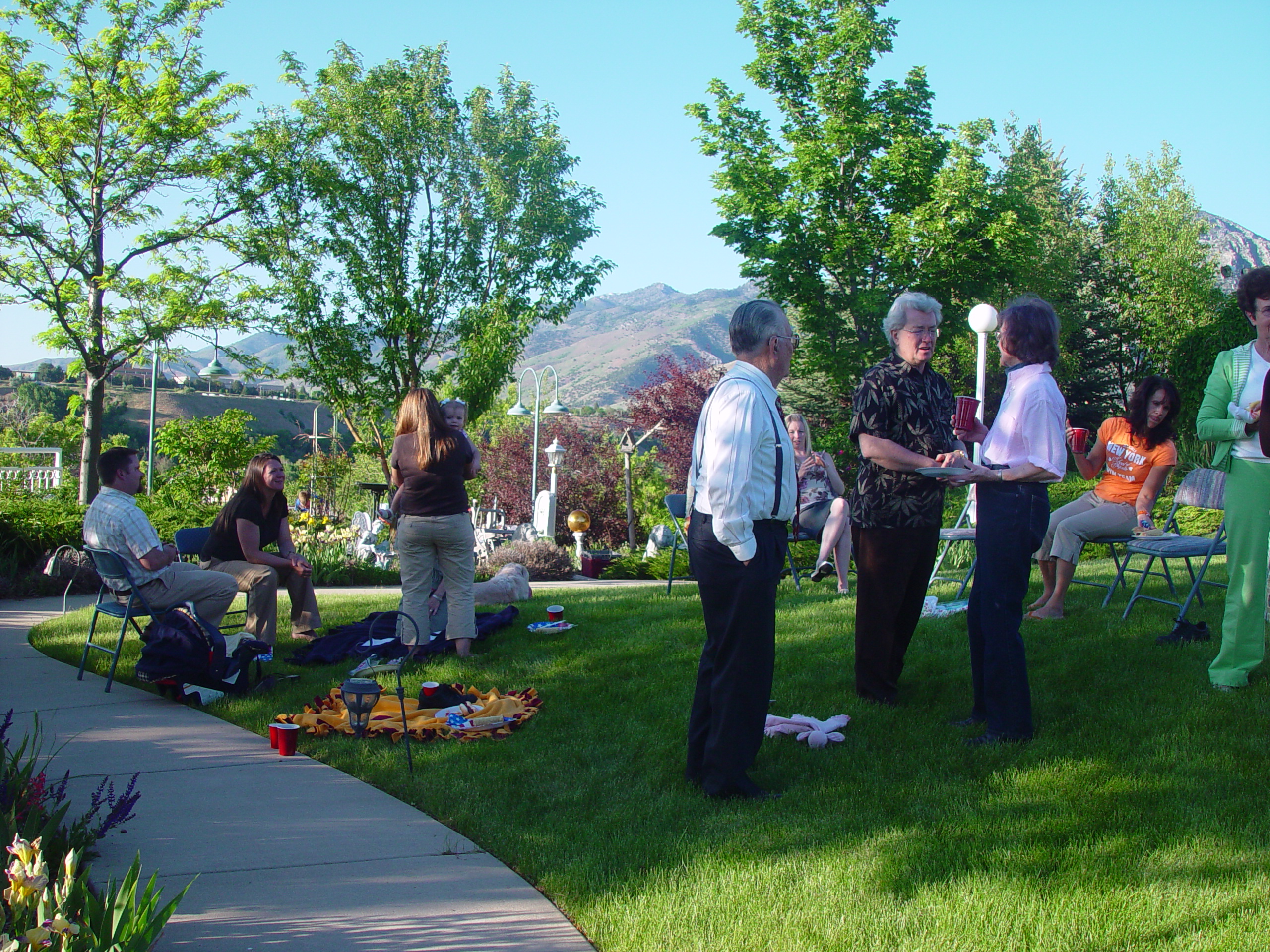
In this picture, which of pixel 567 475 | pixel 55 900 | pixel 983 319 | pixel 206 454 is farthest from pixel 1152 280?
pixel 55 900

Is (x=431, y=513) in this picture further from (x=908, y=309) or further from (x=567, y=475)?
(x=567, y=475)

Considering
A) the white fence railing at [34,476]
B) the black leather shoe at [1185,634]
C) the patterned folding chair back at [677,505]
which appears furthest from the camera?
the white fence railing at [34,476]

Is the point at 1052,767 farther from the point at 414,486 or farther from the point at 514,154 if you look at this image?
the point at 514,154

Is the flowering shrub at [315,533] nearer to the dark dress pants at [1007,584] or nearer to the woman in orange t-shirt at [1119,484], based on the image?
the woman in orange t-shirt at [1119,484]

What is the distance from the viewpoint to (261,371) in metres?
16.2

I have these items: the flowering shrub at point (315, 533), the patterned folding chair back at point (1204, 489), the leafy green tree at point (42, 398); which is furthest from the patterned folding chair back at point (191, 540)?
the leafy green tree at point (42, 398)

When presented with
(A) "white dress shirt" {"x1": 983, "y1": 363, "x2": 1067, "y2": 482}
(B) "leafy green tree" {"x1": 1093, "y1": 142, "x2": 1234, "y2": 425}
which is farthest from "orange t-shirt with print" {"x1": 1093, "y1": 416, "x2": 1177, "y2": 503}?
(B) "leafy green tree" {"x1": 1093, "y1": 142, "x2": 1234, "y2": 425}

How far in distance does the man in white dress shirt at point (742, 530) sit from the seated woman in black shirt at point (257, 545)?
13.1ft

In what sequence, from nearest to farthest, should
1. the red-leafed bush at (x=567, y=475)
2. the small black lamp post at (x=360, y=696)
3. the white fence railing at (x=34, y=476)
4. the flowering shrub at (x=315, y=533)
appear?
the small black lamp post at (x=360, y=696), the flowering shrub at (x=315, y=533), the white fence railing at (x=34, y=476), the red-leafed bush at (x=567, y=475)

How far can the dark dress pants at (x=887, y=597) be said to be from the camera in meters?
4.27

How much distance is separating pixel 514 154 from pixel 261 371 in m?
5.73

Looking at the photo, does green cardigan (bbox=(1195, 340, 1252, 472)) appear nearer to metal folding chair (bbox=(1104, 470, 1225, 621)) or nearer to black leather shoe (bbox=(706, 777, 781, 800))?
metal folding chair (bbox=(1104, 470, 1225, 621))

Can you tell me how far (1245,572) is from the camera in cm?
408

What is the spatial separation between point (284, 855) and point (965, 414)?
315 centimetres
